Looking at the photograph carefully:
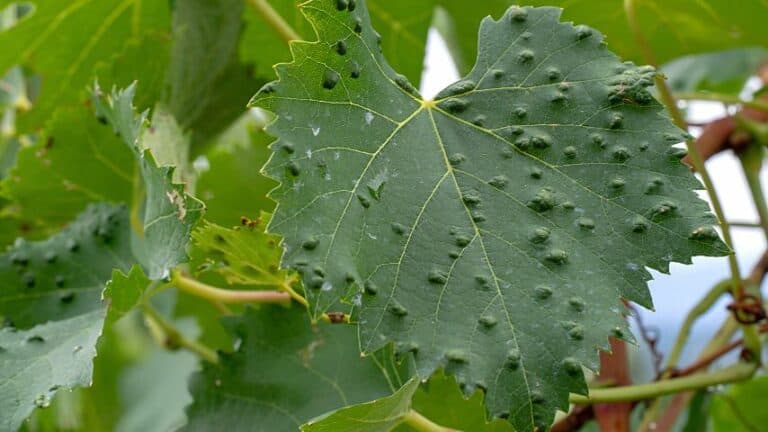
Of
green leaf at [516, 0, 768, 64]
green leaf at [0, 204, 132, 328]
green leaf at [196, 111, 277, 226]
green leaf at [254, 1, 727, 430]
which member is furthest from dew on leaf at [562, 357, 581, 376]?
green leaf at [516, 0, 768, 64]

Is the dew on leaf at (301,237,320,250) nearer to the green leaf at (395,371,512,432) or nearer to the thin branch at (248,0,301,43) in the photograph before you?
the green leaf at (395,371,512,432)

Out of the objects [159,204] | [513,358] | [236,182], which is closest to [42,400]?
[159,204]

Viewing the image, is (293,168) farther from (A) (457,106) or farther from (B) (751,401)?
(B) (751,401)

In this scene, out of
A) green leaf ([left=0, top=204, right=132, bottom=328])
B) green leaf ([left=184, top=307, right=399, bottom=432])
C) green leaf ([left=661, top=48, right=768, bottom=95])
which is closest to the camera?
green leaf ([left=184, top=307, right=399, bottom=432])

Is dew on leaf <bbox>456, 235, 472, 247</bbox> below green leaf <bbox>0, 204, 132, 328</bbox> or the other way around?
the other way around

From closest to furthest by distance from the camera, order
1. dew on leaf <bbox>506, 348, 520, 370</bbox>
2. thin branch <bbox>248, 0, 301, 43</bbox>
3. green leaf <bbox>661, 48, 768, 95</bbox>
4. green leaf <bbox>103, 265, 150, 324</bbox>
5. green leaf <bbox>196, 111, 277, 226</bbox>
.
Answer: dew on leaf <bbox>506, 348, 520, 370</bbox>
green leaf <bbox>103, 265, 150, 324</bbox>
thin branch <bbox>248, 0, 301, 43</bbox>
green leaf <bbox>196, 111, 277, 226</bbox>
green leaf <bbox>661, 48, 768, 95</bbox>

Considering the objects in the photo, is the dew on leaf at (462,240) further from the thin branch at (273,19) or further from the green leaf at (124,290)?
the thin branch at (273,19)
